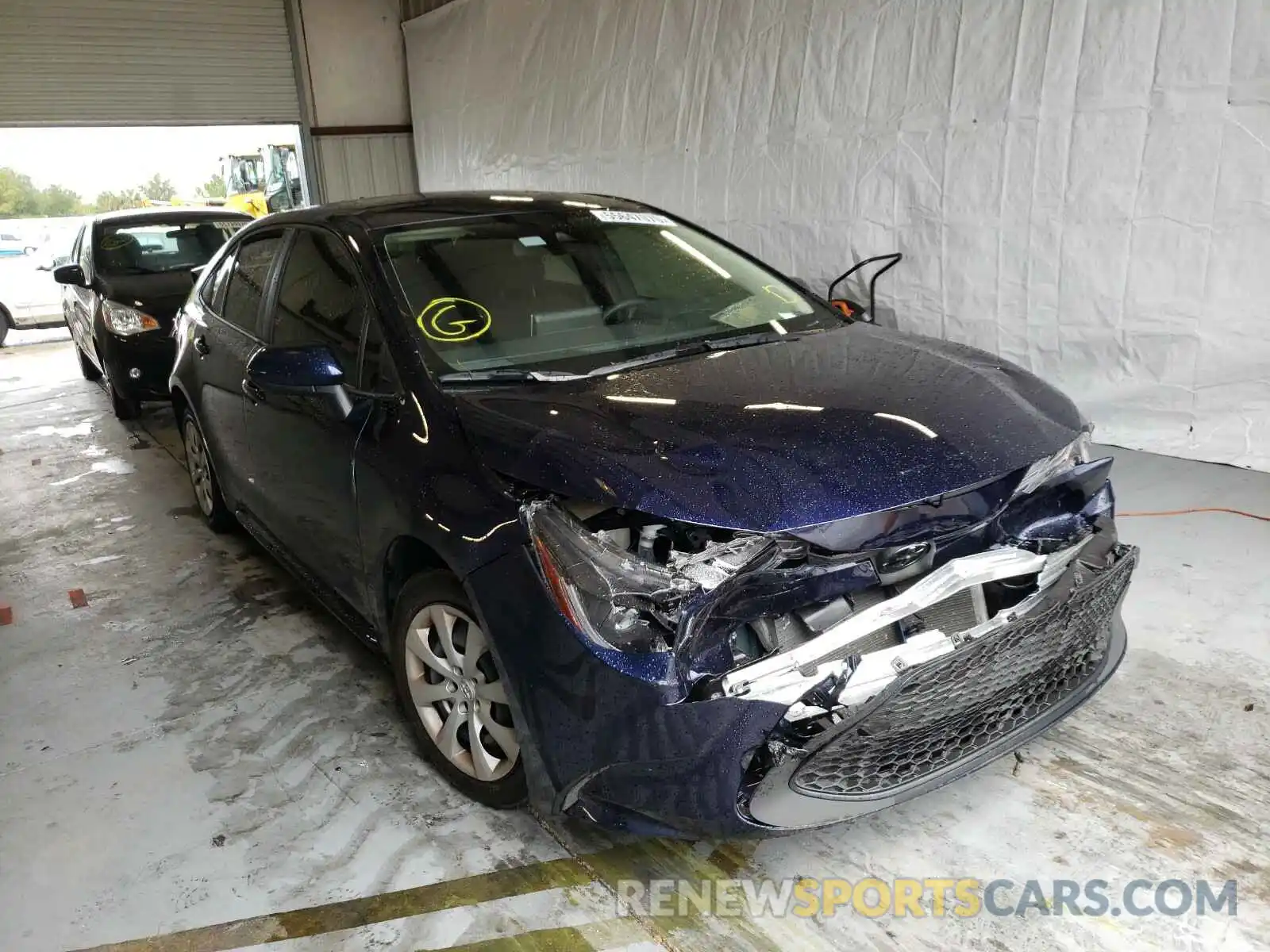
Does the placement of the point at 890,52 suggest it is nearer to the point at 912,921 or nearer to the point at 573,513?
the point at 573,513

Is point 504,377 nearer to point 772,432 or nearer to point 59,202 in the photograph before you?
point 772,432

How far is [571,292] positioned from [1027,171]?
9.41 feet

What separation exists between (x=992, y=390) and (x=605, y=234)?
50.0 inches

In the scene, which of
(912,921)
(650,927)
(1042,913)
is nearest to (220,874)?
(650,927)

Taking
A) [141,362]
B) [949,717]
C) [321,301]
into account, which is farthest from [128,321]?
[949,717]

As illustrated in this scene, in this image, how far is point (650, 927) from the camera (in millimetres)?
1843

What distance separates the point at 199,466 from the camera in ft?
13.4

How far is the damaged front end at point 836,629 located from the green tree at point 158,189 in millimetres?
12465

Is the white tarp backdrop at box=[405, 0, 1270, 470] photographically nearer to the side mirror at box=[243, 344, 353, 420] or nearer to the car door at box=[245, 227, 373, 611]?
the car door at box=[245, 227, 373, 611]

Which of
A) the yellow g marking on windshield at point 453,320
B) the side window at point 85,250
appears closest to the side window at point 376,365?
the yellow g marking on windshield at point 453,320

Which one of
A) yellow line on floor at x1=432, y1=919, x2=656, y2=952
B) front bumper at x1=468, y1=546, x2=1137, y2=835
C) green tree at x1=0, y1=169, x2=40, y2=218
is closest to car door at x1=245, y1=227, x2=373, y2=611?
front bumper at x1=468, y1=546, x2=1137, y2=835

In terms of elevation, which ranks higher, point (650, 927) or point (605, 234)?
point (605, 234)

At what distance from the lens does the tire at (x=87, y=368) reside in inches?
308

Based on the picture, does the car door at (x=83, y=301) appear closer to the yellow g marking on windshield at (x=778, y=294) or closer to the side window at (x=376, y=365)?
the side window at (x=376, y=365)
